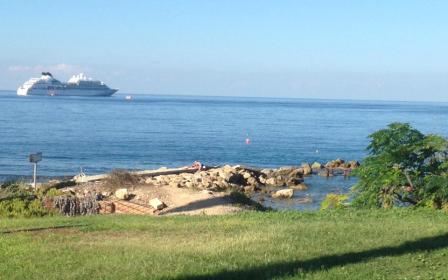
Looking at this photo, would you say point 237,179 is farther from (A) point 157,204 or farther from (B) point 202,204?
(A) point 157,204

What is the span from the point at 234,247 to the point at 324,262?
1518 mm

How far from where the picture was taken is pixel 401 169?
1728 cm

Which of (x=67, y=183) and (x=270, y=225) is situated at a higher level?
(x=270, y=225)

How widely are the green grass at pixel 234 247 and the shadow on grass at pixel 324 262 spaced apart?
12mm

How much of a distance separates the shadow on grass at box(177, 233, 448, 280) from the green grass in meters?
0.01

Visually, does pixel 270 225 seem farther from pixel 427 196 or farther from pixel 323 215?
pixel 427 196

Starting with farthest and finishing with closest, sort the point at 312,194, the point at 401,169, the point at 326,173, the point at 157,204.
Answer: the point at 326,173
the point at 312,194
the point at 157,204
the point at 401,169

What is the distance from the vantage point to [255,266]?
28.5 ft

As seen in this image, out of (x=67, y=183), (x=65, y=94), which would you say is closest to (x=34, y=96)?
(x=65, y=94)

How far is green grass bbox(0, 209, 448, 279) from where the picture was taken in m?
8.46

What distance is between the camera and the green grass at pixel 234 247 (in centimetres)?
846

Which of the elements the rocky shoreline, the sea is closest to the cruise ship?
the sea

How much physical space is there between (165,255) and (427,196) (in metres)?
8.80

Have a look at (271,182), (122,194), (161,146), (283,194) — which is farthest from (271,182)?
(161,146)
